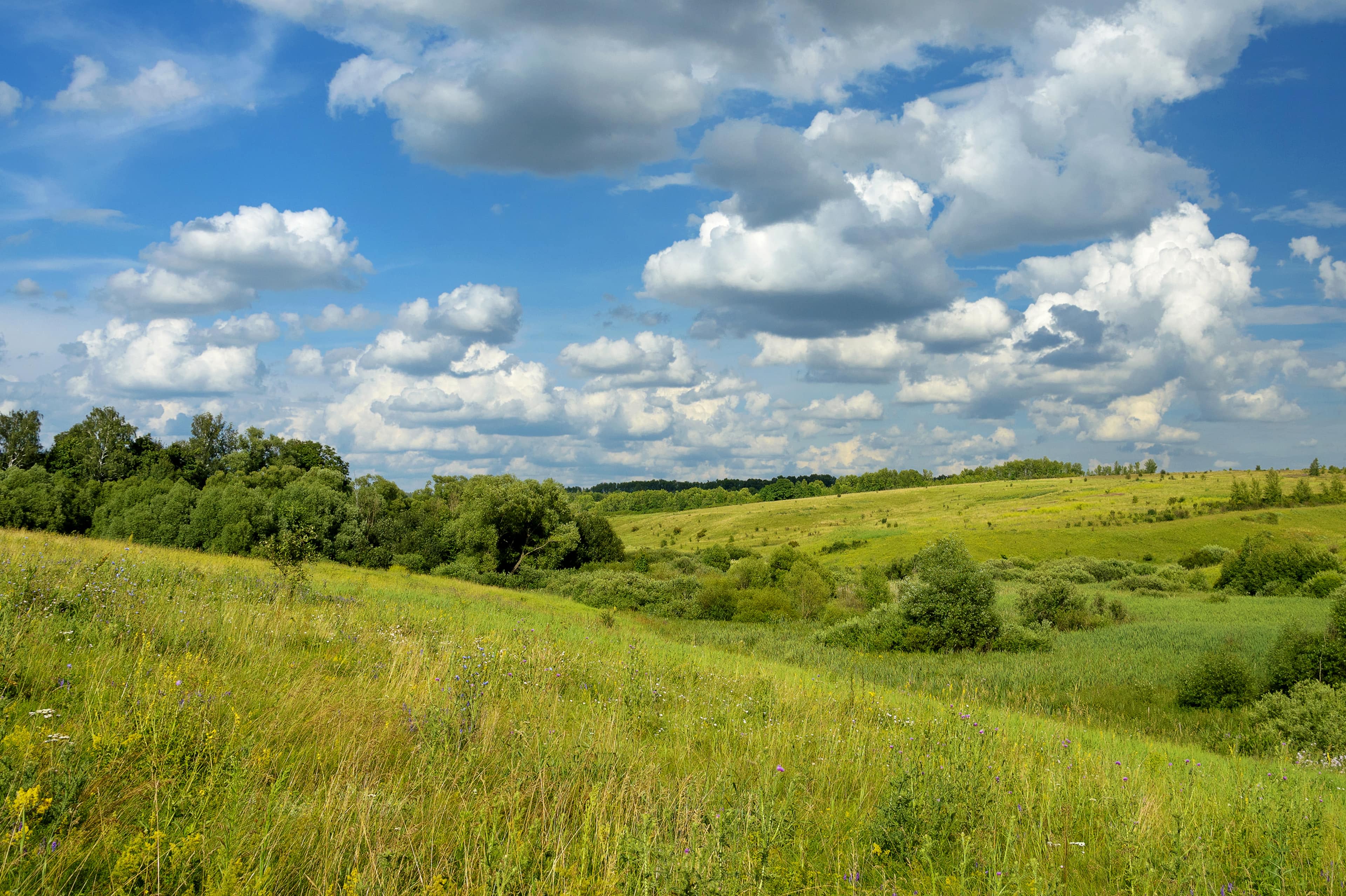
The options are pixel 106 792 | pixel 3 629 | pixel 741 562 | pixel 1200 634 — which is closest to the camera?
pixel 106 792

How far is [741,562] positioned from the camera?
2240 inches

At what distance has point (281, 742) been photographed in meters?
5.31

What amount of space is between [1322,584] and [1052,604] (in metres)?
19.6

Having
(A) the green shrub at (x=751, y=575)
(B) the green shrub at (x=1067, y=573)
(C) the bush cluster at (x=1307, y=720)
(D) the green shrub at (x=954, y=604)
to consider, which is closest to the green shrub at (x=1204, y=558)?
(B) the green shrub at (x=1067, y=573)

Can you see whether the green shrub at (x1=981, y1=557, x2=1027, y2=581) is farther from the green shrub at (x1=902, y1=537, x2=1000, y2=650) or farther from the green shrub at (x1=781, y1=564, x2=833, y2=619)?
the green shrub at (x1=902, y1=537, x2=1000, y2=650)

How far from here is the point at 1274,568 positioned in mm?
49625

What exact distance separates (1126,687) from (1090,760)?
20627 millimetres

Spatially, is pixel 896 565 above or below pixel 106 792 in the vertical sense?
below

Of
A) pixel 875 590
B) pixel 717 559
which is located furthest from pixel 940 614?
pixel 717 559

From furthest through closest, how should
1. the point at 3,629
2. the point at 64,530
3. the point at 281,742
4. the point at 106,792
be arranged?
the point at 64,530 < the point at 3,629 < the point at 281,742 < the point at 106,792

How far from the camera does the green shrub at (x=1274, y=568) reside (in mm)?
48812

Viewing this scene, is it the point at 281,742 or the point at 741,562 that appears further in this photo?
the point at 741,562

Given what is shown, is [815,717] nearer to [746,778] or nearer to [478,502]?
[746,778]

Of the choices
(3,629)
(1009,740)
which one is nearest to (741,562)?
(1009,740)
